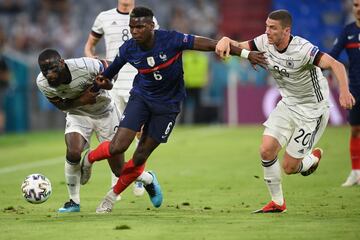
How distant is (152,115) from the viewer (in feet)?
31.6

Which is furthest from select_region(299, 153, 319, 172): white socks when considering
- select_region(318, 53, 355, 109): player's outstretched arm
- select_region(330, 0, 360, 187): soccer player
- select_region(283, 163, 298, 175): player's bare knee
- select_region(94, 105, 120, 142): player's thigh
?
select_region(94, 105, 120, 142): player's thigh

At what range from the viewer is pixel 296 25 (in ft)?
69.7

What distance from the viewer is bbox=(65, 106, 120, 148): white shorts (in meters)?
10.1

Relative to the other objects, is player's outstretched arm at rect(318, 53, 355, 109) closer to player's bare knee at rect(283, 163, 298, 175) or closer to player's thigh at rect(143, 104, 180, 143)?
player's bare knee at rect(283, 163, 298, 175)

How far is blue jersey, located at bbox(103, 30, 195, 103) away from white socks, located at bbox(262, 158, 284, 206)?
1252 mm

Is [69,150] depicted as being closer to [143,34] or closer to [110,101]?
[110,101]

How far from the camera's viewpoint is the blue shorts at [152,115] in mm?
9509

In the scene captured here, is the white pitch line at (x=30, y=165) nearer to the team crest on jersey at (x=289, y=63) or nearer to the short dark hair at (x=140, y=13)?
the short dark hair at (x=140, y=13)

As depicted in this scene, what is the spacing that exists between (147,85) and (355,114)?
4.09 metres

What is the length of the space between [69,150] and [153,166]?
5.94 m

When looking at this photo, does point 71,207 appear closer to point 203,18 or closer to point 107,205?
point 107,205

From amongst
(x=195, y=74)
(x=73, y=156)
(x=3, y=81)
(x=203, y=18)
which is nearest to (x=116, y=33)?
(x=73, y=156)

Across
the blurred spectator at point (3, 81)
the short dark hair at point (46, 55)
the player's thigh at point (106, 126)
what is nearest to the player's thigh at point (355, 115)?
the player's thigh at point (106, 126)

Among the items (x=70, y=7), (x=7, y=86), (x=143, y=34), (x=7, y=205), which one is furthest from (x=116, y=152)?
(x=70, y=7)
